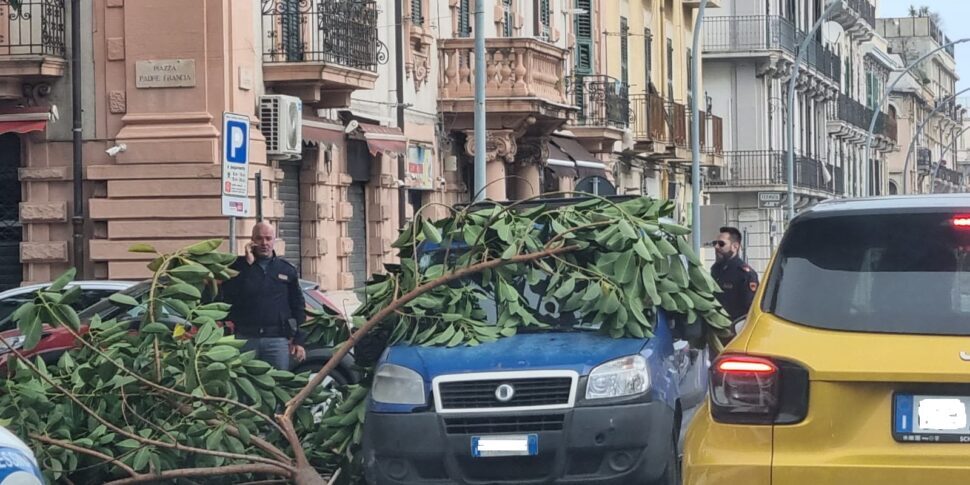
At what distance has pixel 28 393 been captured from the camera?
33.8 feet

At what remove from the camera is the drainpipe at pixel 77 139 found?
78.8 ft

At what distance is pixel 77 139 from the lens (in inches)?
952

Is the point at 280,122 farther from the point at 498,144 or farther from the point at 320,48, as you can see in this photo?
the point at 498,144

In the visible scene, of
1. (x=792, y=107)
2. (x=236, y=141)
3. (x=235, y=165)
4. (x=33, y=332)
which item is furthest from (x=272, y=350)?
(x=792, y=107)

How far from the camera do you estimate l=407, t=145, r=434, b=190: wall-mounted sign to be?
31672mm

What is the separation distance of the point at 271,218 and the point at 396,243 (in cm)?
1385

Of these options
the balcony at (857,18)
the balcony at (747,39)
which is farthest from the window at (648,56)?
the balcony at (857,18)

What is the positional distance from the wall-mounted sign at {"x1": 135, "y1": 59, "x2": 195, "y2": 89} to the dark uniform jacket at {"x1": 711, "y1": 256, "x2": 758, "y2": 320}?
10017 millimetres

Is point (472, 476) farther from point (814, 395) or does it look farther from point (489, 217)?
point (814, 395)

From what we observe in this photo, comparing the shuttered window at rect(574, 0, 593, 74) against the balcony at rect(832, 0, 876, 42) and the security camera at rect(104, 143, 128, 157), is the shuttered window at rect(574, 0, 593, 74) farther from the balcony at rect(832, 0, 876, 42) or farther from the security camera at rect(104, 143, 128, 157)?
the balcony at rect(832, 0, 876, 42)

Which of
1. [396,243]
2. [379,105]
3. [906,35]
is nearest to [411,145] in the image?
[379,105]

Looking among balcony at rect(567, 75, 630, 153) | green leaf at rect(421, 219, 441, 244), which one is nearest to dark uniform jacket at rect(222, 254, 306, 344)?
green leaf at rect(421, 219, 441, 244)

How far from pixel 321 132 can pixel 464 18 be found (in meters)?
8.46

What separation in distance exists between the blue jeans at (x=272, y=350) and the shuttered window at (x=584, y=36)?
2832 cm
